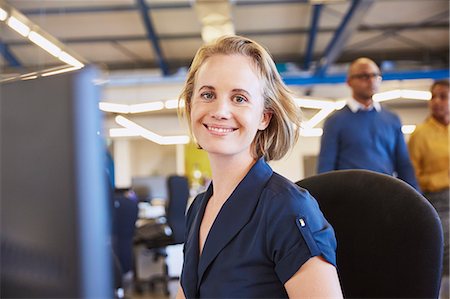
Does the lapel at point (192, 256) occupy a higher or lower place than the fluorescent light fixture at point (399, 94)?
lower

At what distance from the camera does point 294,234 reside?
0.92 metres

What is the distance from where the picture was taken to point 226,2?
273 inches

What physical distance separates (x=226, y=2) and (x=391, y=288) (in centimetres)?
622

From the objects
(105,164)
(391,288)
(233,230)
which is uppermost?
(105,164)

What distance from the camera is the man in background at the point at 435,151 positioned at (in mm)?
2814

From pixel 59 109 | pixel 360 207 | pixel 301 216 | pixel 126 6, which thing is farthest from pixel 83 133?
pixel 126 6

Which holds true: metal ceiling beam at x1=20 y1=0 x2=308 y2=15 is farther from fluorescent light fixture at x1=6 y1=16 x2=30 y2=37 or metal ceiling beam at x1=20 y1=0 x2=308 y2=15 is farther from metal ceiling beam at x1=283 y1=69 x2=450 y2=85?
fluorescent light fixture at x1=6 y1=16 x2=30 y2=37

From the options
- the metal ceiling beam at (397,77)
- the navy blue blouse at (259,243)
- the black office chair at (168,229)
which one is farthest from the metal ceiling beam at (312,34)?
the navy blue blouse at (259,243)

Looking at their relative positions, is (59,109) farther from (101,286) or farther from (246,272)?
(246,272)

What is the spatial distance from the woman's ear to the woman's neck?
0.07 meters

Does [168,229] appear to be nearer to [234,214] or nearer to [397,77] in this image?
[397,77]

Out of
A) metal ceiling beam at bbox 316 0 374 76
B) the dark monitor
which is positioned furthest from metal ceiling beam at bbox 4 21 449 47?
the dark monitor

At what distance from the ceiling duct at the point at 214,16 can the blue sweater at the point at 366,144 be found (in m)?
4.40

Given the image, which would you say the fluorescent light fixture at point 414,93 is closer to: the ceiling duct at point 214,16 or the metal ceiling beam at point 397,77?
the metal ceiling beam at point 397,77
